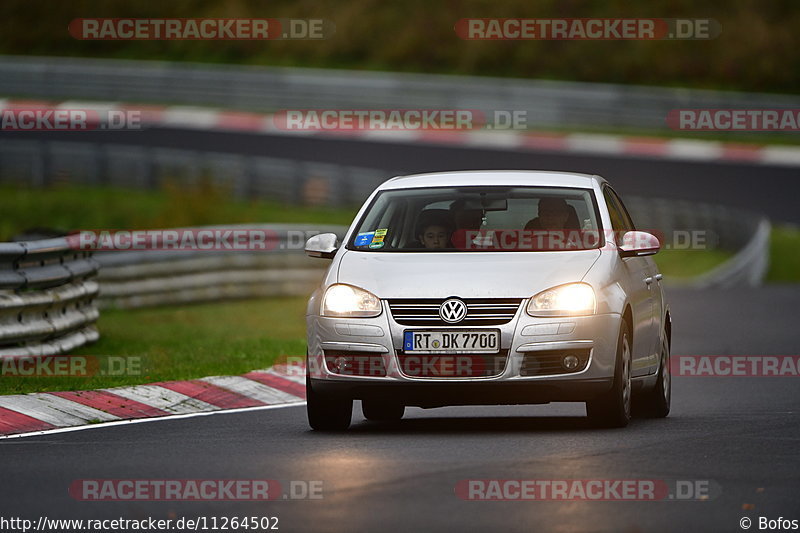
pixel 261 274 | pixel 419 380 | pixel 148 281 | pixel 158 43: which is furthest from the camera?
pixel 158 43

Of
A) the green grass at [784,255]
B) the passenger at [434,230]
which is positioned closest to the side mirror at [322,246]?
the passenger at [434,230]

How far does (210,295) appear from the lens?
2398 centimetres

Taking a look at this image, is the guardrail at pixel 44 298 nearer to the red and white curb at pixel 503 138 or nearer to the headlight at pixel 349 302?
the headlight at pixel 349 302

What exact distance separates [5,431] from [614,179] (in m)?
27.8

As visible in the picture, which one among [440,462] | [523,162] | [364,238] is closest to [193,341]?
[364,238]

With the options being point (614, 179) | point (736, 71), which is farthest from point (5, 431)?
point (736, 71)

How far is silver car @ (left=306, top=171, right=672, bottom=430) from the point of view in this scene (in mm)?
10695

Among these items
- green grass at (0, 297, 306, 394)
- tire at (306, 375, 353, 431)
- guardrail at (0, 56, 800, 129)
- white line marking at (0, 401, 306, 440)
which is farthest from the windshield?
guardrail at (0, 56, 800, 129)

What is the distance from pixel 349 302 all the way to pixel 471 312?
2.56ft

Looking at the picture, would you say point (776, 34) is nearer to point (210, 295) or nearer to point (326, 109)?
point (326, 109)

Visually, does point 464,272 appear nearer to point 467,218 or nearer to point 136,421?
point 467,218

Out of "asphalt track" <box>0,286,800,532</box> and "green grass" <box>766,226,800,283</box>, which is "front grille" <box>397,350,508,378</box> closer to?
"asphalt track" <box>0,286,800,532</box>

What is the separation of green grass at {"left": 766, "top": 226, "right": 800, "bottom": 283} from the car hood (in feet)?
71.4

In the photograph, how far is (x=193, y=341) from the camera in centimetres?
1758
